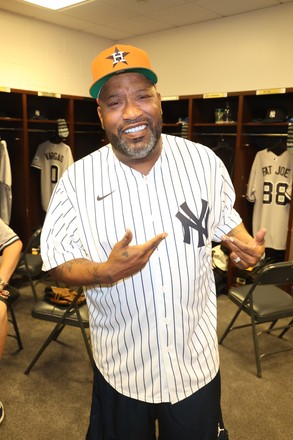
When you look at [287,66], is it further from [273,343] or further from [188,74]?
[273,343]

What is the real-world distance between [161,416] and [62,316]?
1.46 m

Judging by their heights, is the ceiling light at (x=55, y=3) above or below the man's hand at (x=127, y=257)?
above

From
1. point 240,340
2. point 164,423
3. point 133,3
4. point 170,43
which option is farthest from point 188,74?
point 164,423

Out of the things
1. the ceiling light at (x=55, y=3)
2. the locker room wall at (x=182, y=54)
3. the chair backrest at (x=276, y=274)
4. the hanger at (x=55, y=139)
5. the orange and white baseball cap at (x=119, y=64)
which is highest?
the ceiling light at (x=55, y=3)

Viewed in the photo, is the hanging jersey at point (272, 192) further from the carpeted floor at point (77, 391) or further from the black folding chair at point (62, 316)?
the black folding chair at point (62, 316)

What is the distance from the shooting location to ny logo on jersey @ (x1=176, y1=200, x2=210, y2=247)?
1.17m

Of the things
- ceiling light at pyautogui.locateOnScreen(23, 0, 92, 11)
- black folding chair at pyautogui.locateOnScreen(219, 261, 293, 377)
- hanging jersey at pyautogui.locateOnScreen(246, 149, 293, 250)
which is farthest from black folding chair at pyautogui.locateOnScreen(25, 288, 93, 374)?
ceiling light at pyautogui.locateOnScreen(23, 0, 92, 11)

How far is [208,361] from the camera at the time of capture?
4.09 feet

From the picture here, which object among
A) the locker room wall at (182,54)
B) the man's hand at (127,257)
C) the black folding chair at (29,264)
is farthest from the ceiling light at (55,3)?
the man's hand at (127,257)

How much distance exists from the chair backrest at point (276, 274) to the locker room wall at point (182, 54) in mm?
2514

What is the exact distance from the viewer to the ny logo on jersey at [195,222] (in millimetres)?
1169

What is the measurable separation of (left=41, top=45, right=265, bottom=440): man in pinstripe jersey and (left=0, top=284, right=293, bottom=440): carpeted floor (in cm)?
108

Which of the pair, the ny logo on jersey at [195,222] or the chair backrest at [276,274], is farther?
the chair backrest at [276,274]

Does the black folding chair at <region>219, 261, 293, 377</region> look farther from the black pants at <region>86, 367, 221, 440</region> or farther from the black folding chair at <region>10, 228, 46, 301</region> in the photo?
the black folding chair at <region>10, 228, 46, 301</region>
